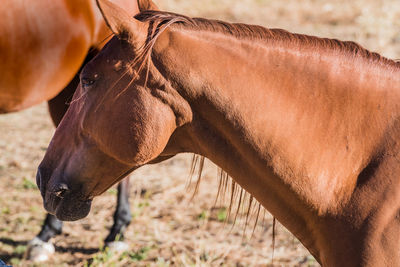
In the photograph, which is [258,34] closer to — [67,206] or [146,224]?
[67,206]

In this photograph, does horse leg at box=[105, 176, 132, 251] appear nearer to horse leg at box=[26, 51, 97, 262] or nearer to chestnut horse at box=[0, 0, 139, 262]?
horse leg at box=[26, 51, 97, 262]

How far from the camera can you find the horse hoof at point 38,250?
3.45 meters

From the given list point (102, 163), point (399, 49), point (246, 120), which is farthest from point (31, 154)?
point (399, 49)

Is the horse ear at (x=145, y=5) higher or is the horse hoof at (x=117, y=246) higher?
the horse ear at (x=145, y=5)

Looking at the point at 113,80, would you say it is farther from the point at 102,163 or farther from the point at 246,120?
the point at 246,120

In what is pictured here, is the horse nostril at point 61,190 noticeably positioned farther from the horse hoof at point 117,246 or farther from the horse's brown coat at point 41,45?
the horse hoof at point 117,246

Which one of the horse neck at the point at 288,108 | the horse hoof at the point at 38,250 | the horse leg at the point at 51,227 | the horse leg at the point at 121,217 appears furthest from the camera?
the horse leg at the point at 121,217

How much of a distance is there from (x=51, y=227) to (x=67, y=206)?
4.87 ft

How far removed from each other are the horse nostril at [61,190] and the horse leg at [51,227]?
3.43ft

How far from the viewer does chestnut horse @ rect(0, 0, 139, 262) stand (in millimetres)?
2811

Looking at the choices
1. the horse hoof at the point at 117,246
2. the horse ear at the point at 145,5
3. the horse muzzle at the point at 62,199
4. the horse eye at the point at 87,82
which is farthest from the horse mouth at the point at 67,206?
the horse hoof at the point at 117,246

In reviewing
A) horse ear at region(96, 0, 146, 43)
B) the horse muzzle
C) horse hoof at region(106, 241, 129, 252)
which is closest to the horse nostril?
the horse muzzle

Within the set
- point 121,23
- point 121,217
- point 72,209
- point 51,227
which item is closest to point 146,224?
point 121,217

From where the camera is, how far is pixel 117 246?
3.55 metres
